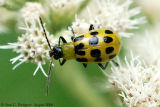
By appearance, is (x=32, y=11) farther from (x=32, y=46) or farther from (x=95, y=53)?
(x=95, y=53)

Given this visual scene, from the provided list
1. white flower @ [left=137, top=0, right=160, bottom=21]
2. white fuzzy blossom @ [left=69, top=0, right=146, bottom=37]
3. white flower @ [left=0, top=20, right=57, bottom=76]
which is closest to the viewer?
white flower @ [left=0, top=20, right=57, bottom=76]

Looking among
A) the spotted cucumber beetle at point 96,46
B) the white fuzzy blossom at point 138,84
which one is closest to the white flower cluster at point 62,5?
the spotted cucumber beetle at point 96,46

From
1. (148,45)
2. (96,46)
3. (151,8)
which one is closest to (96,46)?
(96,46)

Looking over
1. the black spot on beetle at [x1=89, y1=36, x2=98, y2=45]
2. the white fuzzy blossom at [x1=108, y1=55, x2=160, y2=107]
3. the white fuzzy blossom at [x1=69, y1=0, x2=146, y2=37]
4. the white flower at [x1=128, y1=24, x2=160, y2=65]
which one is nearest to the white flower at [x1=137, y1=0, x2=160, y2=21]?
the white flower at [x1=128, y1=24, x2=160, y2=65]

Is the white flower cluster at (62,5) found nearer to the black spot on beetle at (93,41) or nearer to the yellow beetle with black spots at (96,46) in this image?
the yellow beetle with black spots at (96,46)

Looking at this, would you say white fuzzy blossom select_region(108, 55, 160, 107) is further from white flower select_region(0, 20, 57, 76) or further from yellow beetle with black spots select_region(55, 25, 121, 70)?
white flower select_region(0, 20, 57, 76)
